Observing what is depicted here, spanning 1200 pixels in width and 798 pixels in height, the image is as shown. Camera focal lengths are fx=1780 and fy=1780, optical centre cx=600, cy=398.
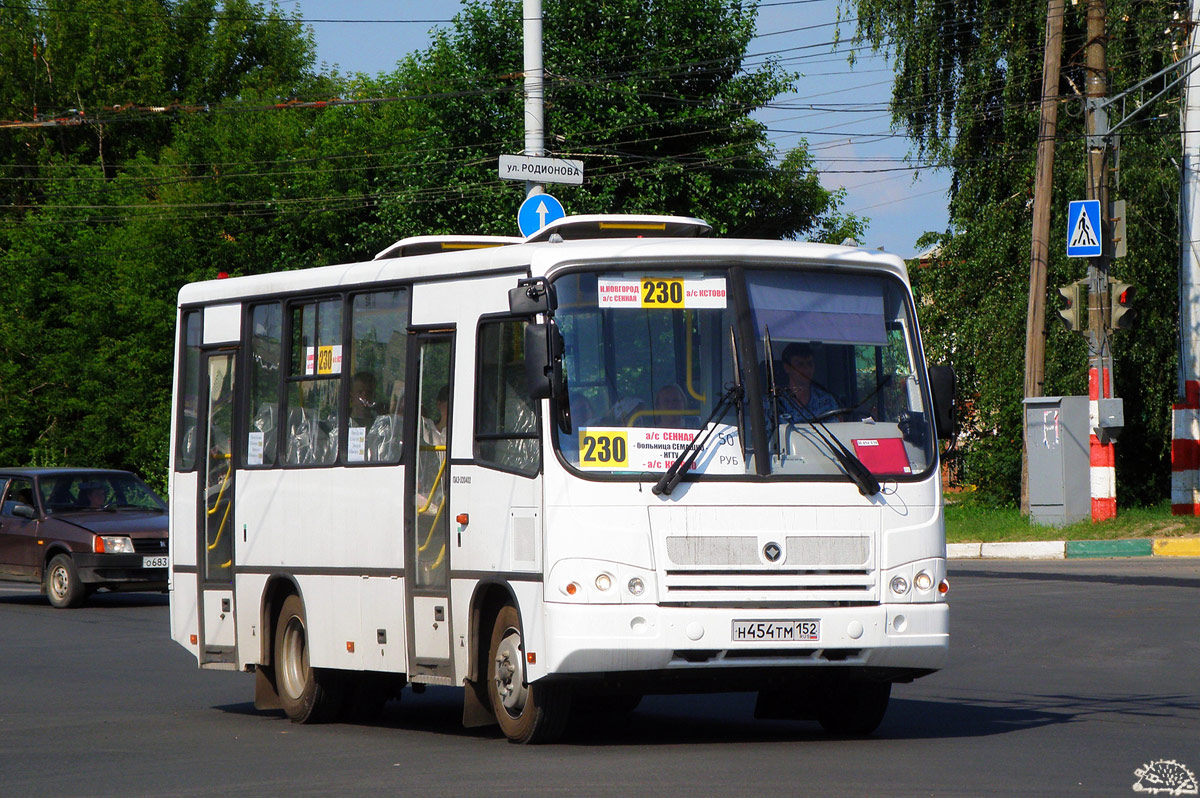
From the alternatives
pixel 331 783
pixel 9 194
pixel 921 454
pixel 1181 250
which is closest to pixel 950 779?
pixel 921 454

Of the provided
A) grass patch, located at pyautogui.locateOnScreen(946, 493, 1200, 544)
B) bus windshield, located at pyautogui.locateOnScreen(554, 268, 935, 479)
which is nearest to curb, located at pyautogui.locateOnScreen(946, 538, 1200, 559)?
grass patch, located at pyautogui.locateOnScreen(946, 493, 1200, 544)

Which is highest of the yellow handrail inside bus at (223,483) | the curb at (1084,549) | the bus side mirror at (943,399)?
the bus side mirror at (943,399)

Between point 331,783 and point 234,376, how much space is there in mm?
4697

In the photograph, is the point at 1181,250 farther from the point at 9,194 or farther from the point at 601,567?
the point at 9,194

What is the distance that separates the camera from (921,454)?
31.8 feet

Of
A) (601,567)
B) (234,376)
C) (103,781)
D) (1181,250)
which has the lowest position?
(103,781)

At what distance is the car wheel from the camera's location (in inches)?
872

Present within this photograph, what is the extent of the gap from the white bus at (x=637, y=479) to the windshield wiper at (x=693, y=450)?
0.06ft

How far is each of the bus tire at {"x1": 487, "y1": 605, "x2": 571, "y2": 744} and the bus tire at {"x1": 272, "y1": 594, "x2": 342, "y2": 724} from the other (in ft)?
6.36

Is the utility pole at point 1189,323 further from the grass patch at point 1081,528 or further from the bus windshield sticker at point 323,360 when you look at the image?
the bus windshield sticker at point 323,360

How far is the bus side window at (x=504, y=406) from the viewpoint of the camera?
31.0 ft

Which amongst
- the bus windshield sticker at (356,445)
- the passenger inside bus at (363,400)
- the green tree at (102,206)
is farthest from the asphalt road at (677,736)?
the green tree at (102,206)

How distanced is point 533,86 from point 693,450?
32.0 feet

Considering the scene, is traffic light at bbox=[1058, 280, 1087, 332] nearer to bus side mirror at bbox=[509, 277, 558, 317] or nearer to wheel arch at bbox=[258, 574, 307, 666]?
wheel arch at bbox=[258, 574, 307, 666]
